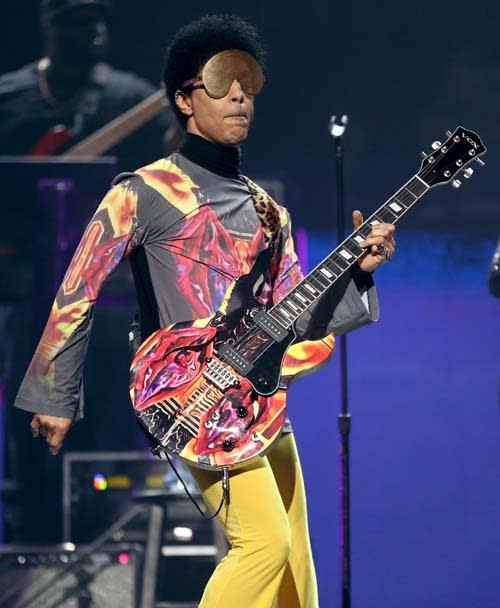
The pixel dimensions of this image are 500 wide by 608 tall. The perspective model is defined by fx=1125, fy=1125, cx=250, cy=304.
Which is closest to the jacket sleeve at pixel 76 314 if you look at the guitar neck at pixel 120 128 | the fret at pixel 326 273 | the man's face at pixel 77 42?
the fret at pixel 326 273

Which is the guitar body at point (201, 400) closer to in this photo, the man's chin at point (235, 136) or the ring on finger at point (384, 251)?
the ring on finger at point (384, 251)

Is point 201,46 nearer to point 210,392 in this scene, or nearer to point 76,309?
point 76,309

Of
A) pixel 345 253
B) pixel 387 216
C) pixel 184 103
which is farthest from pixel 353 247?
pixel 184 103

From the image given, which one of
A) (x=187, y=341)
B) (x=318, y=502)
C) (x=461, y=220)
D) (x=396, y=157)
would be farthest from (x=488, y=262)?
(x=187, y=341)

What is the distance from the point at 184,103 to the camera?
3.27 meters

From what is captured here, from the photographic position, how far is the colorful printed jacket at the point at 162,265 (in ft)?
9.87

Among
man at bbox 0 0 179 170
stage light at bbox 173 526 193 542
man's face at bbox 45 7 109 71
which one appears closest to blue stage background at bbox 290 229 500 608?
stage light at bbox 173 526 193 542

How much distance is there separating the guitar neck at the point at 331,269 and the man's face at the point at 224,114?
0.42 metres

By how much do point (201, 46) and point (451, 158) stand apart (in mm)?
791

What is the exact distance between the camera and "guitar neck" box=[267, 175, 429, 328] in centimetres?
305

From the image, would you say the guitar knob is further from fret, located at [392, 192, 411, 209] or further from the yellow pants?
fret, located at [392, 192, 411, 209]

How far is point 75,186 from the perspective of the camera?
495 centimetres

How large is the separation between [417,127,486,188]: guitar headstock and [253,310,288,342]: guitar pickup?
24.3 inches

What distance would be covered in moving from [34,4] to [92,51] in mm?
352
